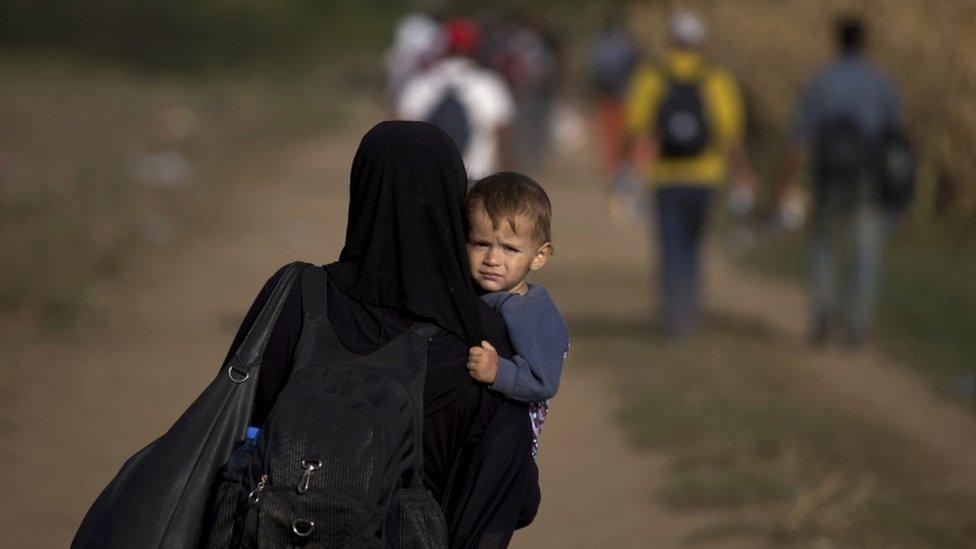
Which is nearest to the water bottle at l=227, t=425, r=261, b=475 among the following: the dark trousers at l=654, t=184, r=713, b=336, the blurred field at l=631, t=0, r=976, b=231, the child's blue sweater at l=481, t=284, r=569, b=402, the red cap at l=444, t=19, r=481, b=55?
the child's blue sweater at l=481, t=284, r=569, b=402

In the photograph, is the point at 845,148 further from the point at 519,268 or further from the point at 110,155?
the point at 110,155

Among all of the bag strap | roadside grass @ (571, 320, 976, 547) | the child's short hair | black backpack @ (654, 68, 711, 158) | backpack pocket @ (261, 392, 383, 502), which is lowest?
roadside grass @ (571, 320, 976, 547)

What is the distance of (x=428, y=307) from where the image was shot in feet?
12.1

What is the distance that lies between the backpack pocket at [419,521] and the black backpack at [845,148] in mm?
7848

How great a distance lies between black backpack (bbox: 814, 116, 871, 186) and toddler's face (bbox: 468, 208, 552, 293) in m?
7.43

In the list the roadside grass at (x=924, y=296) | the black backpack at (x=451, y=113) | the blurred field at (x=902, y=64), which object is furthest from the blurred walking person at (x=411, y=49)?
the blurred field at (x=902, y=64)

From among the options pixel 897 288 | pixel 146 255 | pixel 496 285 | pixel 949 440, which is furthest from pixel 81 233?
pixel 496 285

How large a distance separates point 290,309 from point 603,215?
16175 millimetres

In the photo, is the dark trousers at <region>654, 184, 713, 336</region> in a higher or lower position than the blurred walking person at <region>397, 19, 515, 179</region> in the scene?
lower

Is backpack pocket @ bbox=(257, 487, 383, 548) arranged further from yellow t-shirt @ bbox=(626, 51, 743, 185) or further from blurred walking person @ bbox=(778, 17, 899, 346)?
blurred walking person @ bbox=(778, 17, 899, 346)

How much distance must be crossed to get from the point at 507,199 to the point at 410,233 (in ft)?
1.03

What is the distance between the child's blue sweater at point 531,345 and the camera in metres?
3.77

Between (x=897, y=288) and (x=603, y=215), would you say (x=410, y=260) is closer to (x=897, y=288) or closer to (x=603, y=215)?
(x=897, y=288)

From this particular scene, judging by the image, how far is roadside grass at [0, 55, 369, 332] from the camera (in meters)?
12.8
